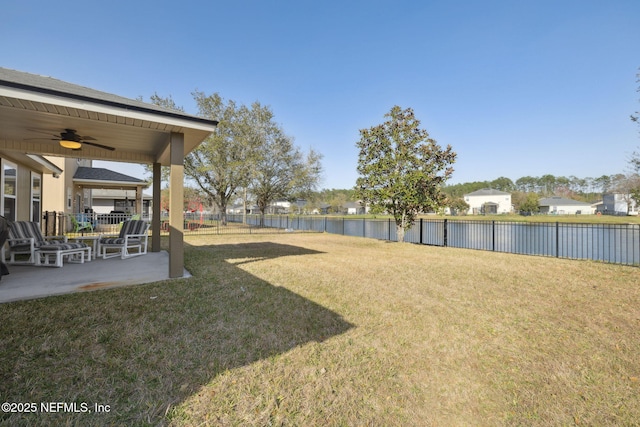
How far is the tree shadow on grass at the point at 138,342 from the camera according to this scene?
6.23 feet

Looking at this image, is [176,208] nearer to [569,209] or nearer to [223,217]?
[223,217]

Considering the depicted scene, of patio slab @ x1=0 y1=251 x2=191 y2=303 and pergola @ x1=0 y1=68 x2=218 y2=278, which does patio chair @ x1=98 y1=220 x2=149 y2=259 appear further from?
pergola @ x1=0 y1=68 x2=218 y2=278

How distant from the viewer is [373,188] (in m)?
11.6

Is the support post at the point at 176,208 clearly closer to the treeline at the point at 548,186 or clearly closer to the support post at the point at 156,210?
the support post at the point at 156,210

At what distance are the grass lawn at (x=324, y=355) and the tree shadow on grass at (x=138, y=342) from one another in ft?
0.05

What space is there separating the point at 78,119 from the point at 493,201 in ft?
252

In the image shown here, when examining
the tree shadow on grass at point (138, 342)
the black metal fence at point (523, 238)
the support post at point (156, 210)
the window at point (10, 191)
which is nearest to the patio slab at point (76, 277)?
the tree shadow on grass at point (138, 342)

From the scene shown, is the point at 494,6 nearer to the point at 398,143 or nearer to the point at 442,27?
the point at 442,27

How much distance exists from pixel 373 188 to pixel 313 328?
29.8ft

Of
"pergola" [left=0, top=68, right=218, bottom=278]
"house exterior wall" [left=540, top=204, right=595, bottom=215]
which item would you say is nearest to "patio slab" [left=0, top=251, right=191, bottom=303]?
"pergola" [left=0, top=68, right=218, bottom=278]

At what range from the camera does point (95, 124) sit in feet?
16.2

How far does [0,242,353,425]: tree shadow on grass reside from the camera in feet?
6.23

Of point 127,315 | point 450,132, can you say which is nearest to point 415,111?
point 450,132

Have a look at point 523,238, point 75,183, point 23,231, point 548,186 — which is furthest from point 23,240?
point 548,186
